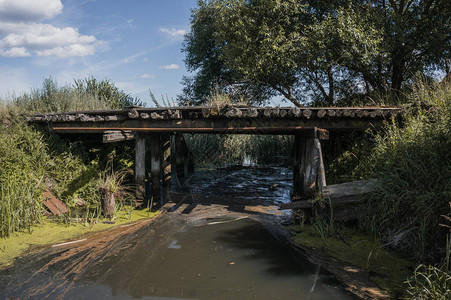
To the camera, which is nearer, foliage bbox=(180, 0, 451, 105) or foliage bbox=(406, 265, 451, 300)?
foliage bbox=(406, 265, 451, 300)

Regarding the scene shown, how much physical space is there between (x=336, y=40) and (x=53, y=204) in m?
11.8

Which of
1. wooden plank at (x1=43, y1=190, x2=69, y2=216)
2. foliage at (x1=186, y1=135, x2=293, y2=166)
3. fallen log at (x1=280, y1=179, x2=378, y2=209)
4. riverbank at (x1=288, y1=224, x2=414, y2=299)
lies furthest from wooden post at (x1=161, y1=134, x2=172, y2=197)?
fallen log at (x1=280, y1=179, x2=378, y2=209)

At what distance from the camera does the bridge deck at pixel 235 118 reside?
24.0 feet

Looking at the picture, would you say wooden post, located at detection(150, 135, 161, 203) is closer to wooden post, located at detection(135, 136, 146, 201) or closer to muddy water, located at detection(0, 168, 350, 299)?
wooden post, located at detection(135, 136, 146, 201)

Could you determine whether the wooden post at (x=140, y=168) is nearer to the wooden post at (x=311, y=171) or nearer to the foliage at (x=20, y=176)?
the foliage at (x=20, y=176)

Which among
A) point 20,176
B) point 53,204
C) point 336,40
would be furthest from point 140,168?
point 336,40

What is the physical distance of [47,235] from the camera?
6324 millimetres

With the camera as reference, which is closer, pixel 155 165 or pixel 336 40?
pixel 155 165

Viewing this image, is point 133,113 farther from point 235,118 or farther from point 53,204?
point 53,204

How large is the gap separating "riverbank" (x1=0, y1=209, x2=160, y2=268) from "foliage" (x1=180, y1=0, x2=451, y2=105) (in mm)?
9529

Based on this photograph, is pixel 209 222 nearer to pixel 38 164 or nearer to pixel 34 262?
pixel 34 262

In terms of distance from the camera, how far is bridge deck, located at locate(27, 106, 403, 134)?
7.30m

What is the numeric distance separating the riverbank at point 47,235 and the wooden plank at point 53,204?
1.20 feet

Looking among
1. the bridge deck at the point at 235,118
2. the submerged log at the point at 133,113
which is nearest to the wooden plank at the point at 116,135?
the bridge deck at the point at 235,118
